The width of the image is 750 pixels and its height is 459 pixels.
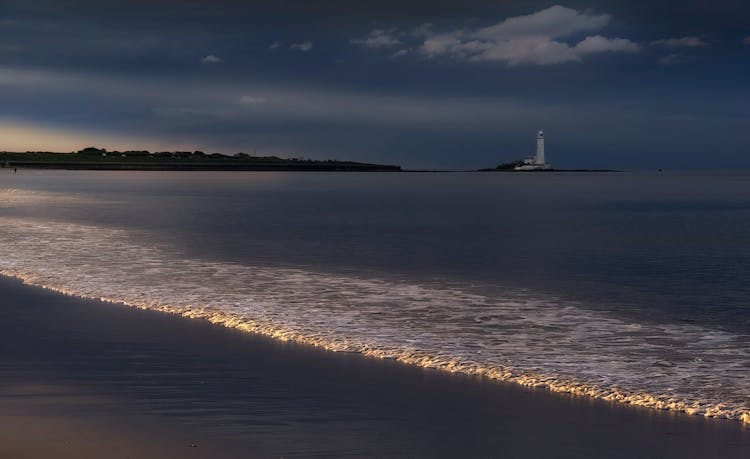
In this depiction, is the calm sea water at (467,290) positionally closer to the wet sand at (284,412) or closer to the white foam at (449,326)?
the white foam at (449,326)

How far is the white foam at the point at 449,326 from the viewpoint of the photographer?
37.9ft

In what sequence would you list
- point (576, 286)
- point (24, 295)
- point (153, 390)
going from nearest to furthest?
point (153, 390)
point (24, 295)
point (576, 286)

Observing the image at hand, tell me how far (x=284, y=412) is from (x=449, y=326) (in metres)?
6.54

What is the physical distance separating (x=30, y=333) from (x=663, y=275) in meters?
18.5

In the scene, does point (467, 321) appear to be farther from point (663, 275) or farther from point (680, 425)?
point (663, 275)

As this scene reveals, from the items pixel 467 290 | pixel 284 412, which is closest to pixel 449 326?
pixel 467 290

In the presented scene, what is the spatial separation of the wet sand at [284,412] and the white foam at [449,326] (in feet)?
2.43

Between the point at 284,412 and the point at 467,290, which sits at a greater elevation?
A: the point at 284,412

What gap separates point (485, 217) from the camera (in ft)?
193

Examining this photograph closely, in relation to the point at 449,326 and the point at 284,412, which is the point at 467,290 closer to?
the point at 449,326

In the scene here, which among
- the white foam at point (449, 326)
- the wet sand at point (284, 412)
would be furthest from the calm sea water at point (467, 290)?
the wet sand at point (284, 412)

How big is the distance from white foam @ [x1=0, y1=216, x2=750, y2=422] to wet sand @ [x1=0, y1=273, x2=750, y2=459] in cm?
74

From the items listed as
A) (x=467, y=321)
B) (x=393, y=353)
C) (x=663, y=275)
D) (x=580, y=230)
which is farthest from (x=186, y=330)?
(x=580, y=230)

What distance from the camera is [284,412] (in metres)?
9.64
